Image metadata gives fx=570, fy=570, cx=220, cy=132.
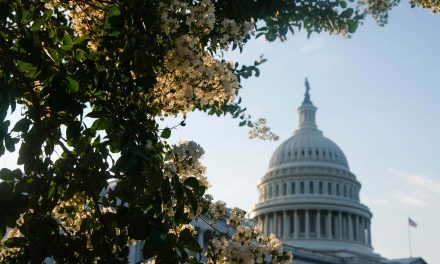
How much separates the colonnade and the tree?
9293 centimetres

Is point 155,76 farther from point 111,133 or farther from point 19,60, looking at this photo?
point 19,60

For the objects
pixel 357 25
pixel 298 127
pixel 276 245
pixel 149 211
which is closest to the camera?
pixel 149 211

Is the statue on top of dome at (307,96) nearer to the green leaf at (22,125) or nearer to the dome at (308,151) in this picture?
the dome at (308,151)

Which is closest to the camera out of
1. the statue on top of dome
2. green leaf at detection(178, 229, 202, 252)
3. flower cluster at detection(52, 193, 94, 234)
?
green leaf at detection(178, 229, 202, 252)

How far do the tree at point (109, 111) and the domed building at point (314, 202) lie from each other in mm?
90500

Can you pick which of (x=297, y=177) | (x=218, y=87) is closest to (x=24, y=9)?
(x=218, y=87)

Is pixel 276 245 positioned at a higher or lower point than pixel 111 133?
lower

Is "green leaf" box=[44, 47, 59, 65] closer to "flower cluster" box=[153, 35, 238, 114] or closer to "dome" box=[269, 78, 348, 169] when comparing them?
"flower cluster" box=[153, 35, 238, 114]

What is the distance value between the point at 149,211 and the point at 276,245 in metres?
2.02

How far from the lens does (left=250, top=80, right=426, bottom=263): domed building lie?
9775 centimetres

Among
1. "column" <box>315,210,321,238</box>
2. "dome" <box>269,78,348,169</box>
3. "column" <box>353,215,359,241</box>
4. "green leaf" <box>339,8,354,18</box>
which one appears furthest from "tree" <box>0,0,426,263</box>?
"dome" <box>269,78,348,169</box>

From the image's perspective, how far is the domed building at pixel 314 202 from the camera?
321 feet

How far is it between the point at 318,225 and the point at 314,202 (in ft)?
13.2

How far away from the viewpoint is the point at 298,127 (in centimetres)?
11600
